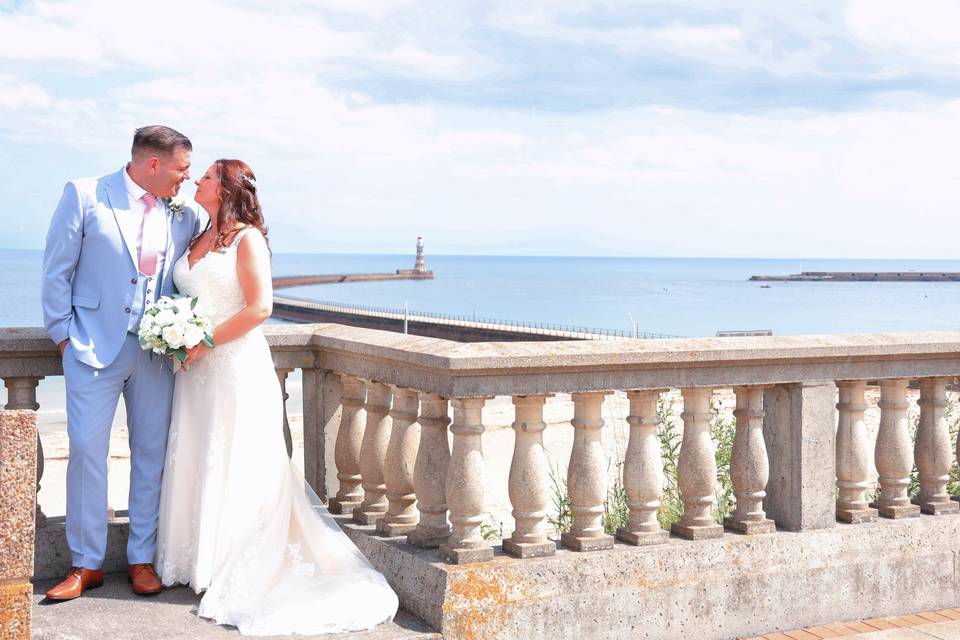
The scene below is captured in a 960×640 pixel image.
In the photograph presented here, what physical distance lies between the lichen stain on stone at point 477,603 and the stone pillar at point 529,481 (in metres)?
0.21

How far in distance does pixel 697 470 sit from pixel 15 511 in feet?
9.29

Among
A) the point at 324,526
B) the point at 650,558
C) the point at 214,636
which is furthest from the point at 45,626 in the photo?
the point at 650,558

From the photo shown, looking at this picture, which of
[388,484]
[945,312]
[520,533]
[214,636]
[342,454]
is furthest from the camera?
[945,312]

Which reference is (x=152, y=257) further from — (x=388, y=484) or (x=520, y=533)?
(x=520, y=533)

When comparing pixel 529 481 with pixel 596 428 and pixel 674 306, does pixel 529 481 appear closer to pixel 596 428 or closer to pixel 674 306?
pixel 596 428

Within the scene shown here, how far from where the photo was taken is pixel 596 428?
14.1 feet

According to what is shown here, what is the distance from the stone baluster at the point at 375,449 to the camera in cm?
469

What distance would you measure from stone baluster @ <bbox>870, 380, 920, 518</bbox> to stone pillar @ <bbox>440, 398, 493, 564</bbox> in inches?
84.0

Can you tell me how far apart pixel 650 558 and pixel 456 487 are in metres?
0.93

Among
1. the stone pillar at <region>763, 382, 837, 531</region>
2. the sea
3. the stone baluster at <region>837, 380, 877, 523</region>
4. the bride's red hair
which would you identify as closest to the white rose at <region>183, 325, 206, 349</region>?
the bride's red hair

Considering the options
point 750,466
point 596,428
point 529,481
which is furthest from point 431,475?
point 750,466

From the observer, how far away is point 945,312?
9506 cm

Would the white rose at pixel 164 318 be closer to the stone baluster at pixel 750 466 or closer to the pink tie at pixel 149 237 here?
the pink tie at pixel 149 237

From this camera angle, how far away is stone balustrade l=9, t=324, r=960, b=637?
4.16 m
